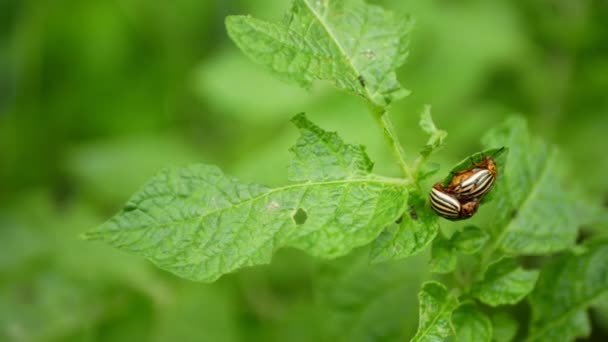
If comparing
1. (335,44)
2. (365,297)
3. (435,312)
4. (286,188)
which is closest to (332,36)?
(335,44)

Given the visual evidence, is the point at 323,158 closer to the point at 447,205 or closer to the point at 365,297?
the point at 447,205

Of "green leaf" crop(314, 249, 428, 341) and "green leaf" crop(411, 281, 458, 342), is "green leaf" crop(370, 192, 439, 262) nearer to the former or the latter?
"green leaf" crop(411, 281, 458, 342)

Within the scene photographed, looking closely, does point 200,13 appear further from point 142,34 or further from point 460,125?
point 460,125

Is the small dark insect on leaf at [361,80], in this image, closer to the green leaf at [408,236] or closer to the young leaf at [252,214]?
the young leaf at [252,214]

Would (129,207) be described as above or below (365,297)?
above

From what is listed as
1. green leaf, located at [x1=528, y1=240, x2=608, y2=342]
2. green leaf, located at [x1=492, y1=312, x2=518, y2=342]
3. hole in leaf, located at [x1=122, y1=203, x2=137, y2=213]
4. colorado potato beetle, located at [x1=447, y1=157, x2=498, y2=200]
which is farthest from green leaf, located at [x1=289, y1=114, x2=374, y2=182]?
green leaf, located at [x1=528, y1=240, x2=608, y2=342]

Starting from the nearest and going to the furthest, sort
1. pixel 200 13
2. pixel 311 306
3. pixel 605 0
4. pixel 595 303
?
pixel 595 303, pixel 311 306, pixel 605 0, pixel 200 13

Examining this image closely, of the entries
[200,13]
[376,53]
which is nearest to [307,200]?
[376,53]
